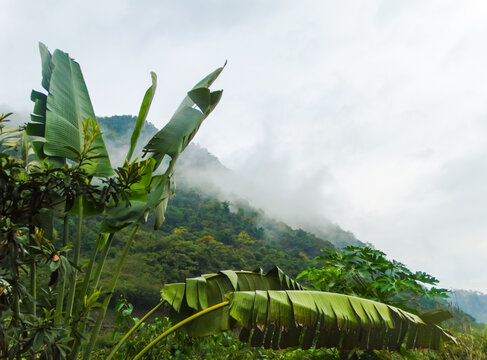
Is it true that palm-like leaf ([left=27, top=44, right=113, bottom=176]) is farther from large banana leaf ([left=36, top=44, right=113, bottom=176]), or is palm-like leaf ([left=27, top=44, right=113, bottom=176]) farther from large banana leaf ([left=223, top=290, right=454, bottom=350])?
large banana leaf ([left=223, top=290, right=454, bottom=350])

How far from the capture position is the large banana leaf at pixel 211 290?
3.54 m

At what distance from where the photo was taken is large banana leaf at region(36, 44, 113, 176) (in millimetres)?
3201

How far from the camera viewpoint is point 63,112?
136 inches

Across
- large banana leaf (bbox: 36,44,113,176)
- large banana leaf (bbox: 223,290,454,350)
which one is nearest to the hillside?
large banana leaf (bbox: 36,44,113,176)

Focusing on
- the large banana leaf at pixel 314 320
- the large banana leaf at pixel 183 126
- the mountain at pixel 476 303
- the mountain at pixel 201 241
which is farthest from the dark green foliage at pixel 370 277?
the mountain at pixel 476 303

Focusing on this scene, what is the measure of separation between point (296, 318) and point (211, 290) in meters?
1.08

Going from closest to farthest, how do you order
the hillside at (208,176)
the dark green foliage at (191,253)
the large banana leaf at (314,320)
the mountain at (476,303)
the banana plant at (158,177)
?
the large banana leaf at (314,320) → the banana plant at (158,177) → the dark green foliage at (191,253) → the hillside at (208,176) → the mountain at (476,303)

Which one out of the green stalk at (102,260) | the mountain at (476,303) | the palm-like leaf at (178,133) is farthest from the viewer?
the mountain at (476,303)

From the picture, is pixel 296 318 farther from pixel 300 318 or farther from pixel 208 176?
pixel 208 176

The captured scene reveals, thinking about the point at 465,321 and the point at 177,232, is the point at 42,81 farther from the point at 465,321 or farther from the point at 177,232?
the point at 177,232

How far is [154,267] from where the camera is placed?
19.7 metres

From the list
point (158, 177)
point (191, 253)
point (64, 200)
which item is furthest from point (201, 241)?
point (64, 200)

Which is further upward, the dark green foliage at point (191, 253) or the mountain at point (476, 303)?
the dark green foliage at point (191, 253)

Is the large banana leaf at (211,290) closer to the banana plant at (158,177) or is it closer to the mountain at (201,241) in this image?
the banana plant at (158,177)
